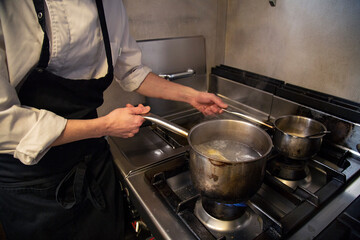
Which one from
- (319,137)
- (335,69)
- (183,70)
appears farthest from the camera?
(183,70)

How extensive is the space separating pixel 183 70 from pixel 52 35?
0.77 m

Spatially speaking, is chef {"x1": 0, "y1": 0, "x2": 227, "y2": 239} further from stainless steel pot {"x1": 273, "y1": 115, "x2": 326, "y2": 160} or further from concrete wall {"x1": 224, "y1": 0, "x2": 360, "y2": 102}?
concrete wall {"x1": 224, "y1": 0, "x2": 360, "y2": 102}

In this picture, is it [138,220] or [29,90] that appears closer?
[29,90]

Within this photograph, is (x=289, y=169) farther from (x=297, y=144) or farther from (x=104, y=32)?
(x=104, y=32)

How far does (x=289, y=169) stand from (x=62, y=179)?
78 cm

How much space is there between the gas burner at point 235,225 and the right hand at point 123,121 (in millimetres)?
320

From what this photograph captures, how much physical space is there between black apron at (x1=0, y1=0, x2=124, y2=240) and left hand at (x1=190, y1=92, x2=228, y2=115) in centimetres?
35

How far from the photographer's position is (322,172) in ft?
2.72

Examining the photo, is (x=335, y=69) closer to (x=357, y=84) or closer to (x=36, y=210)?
(x=357, y=84)

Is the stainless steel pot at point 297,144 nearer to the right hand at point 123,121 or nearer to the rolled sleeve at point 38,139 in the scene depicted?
the right hand at point 123,121

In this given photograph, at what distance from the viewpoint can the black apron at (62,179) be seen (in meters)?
0.69

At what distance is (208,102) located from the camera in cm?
94

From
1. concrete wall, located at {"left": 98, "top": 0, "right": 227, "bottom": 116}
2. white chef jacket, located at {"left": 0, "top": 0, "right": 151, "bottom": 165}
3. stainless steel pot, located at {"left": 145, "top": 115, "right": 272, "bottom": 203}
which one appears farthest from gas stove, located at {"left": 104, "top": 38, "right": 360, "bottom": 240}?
white chef jacket, located at {"left": 0, "top": 0, "right": 151, "bottom": 165}

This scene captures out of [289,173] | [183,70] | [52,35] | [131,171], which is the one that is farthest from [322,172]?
[52,35]
